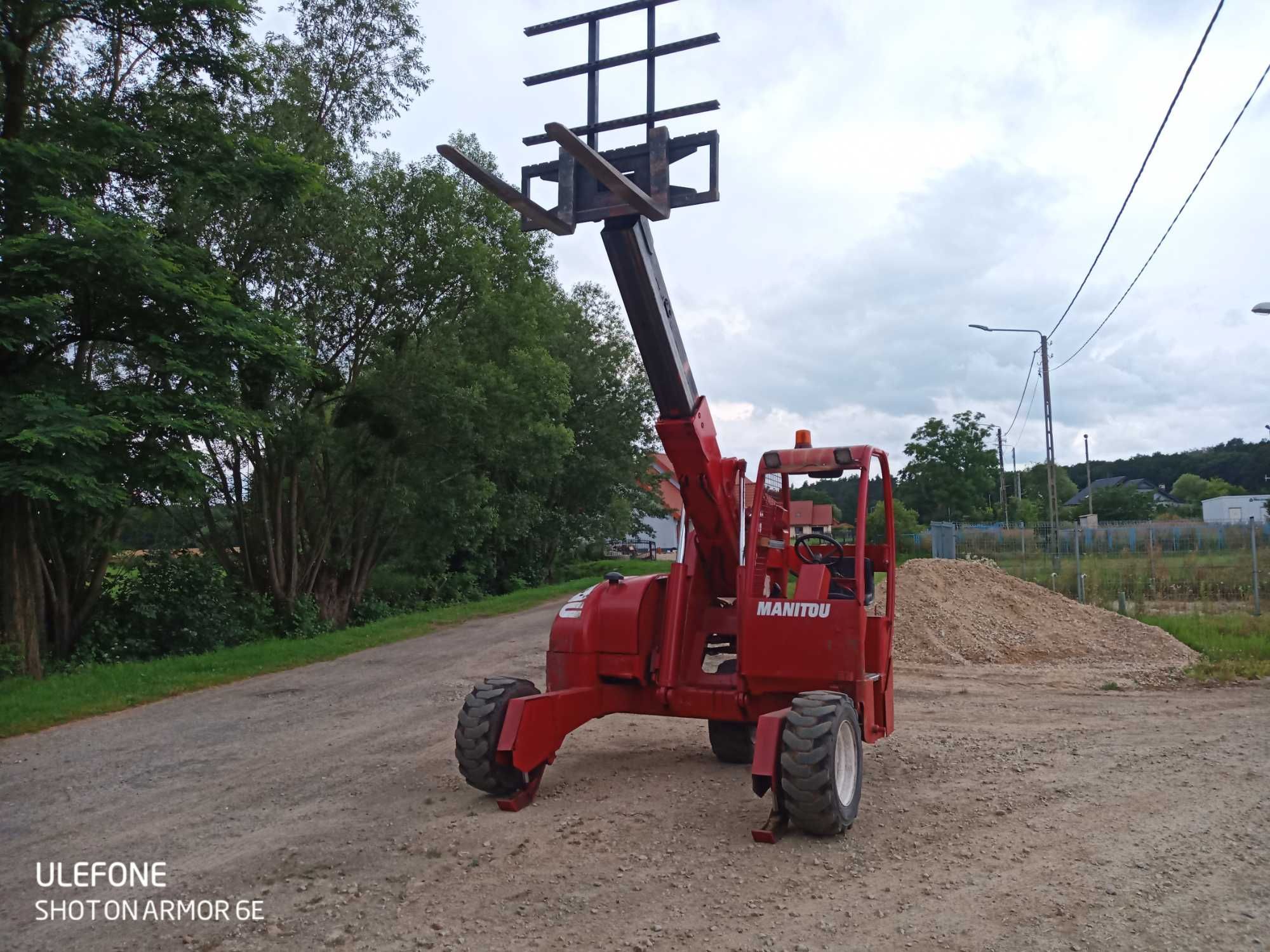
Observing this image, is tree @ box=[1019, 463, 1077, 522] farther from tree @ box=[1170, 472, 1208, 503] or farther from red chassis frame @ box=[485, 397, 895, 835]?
red chassis frame @ box=[485, 397, 895, 835]

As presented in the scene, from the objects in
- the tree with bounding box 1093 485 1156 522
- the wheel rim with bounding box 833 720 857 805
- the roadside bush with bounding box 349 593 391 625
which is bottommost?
the roadside bush with bounding box 349 593 391 625

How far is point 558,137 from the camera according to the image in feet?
14.4

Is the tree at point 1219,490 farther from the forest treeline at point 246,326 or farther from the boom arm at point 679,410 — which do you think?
the boom arm at point 679,410

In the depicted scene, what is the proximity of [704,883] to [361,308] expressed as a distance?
17.8 m

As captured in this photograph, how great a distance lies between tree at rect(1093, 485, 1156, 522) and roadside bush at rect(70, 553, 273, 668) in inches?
2517

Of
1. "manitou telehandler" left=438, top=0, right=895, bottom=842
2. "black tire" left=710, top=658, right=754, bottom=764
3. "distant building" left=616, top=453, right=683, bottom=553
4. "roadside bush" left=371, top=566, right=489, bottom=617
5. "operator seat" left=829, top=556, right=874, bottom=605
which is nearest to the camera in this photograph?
"manitou telehandler" left=438, top=0, right=895, bottom=842

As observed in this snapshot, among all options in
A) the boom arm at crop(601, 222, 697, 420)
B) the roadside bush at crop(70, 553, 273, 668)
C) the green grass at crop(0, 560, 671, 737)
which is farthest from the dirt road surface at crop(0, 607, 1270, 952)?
the roadside bush at crop(70, 553, 273, 668)

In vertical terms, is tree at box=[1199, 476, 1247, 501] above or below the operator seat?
above

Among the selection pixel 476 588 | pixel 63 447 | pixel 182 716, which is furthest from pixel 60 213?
pixel 476 588

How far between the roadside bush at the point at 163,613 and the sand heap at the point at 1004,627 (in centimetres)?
1254

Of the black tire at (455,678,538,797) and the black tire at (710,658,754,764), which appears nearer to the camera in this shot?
the black tire at (455,678,538,797)

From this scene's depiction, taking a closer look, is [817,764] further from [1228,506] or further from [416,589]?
[1228,506]

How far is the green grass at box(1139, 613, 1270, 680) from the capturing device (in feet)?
43.5

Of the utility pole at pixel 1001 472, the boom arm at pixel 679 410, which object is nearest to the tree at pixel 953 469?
the utility pole at pixel 1001 472
